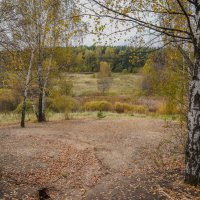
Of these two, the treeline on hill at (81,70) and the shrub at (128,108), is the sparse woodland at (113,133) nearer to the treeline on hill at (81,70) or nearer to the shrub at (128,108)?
the treeline on hill at (81,70)

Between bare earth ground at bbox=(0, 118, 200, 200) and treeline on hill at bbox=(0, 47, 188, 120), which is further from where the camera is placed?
treeline on hill at bbox=(0, 47, 188, 120)

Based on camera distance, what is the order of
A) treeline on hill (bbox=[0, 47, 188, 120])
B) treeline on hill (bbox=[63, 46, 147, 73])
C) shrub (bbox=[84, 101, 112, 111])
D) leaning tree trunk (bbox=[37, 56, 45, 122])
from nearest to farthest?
treeline on hill (bbox=[63, 46, 147, 73])
treeline on hill (bbox=[0, 47, 188, 120])
leaning tree trunk (bbox=[37, 56, 45, 122])
shrub (bbox=[84, 101, 112, 111])

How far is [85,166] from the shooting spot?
9.98m

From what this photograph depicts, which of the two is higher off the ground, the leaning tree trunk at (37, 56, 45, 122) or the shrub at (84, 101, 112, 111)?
the leaning tree trunk at (37, 56, 45, 122)

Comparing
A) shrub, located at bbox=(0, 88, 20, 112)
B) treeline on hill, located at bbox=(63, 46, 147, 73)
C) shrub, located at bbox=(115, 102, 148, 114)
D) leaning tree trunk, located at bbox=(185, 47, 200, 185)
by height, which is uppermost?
treeline on hill, located at bbox=(63, 46, 147, 73)

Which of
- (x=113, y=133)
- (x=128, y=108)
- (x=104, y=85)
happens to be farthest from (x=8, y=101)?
(x=104, y=85)

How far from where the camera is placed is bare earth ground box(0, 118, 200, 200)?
21.9ft

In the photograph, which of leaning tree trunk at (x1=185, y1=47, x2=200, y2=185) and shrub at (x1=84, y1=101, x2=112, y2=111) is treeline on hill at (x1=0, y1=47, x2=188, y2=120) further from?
leaning tree trunk at (x1=185, y1=47, x2=200, y2=185)

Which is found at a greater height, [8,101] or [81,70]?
[81,70]

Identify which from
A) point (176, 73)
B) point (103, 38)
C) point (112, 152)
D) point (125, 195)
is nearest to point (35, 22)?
point (112, 152)

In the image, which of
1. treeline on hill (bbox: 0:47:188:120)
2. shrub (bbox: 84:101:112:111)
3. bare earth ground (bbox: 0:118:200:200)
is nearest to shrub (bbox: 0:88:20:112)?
treeline on hill (bbox: 0:47:188:120)

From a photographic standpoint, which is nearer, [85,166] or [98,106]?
[85,166]

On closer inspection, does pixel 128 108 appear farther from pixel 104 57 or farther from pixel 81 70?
pixel 104 57

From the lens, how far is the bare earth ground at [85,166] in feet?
21.9
